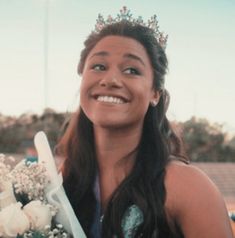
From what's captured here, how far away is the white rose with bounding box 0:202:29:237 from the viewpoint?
6.12 feet

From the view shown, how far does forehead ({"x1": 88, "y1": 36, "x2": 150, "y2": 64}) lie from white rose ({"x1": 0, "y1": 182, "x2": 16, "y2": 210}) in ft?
2.37

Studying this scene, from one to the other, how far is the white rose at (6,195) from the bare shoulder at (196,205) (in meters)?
0.64

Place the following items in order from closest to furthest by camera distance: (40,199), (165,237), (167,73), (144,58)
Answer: (40,199) < (165,237) < (144,58) < (167,73)

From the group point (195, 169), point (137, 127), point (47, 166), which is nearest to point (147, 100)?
point (137, 127)

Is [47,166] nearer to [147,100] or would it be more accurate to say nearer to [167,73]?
[147,100]

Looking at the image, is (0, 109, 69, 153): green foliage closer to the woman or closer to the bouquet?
the woman

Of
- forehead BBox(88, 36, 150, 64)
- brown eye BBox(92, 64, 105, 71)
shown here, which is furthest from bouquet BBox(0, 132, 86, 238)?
forehead BBox(88, 36, 150, 64)

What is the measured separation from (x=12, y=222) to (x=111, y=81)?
0.71 meters

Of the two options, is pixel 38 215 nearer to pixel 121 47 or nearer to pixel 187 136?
pixel 121 47

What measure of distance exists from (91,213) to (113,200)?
0.11 m

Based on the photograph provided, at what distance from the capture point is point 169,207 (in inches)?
86.6

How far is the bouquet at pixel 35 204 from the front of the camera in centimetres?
189

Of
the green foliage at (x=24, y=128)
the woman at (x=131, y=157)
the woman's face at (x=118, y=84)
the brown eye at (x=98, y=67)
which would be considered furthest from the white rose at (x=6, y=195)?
the green foliage at (x=24, y=128)

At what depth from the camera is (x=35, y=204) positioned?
1.96m
